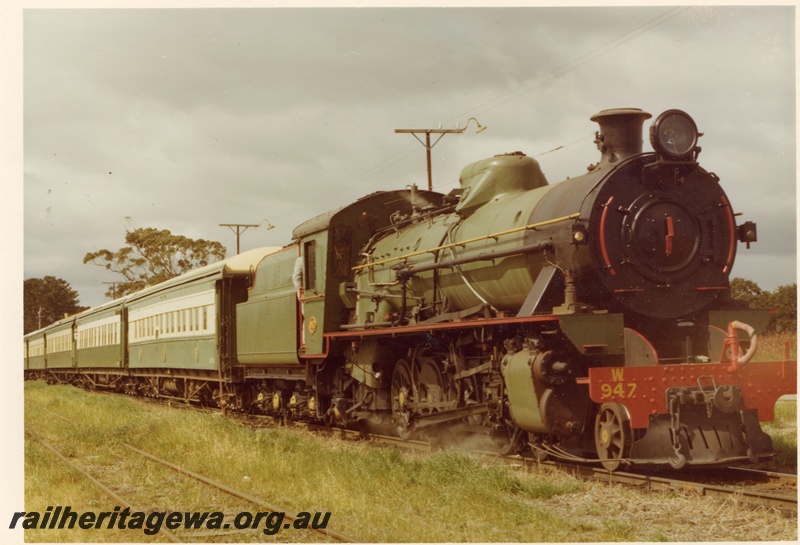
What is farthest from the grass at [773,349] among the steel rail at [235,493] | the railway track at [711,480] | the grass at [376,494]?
the steel rail at [235,493]

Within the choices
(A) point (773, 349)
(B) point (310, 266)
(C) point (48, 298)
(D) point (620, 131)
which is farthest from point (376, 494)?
(C) point (48, 298)

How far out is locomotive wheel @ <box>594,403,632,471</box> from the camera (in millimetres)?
8055

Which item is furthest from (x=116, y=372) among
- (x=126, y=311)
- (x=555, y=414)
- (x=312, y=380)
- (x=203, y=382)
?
(x=555, y=414)

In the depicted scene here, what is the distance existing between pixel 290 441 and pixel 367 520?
521 cm

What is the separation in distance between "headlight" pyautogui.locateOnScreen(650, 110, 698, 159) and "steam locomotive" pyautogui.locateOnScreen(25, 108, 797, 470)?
0.02 metres

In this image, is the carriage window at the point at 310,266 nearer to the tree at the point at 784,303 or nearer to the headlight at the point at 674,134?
the headlight at the point at 674,134

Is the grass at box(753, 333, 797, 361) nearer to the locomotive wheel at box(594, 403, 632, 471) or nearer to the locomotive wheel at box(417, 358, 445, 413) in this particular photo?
the locomotive wheel at box(594, 403, 632, 471)

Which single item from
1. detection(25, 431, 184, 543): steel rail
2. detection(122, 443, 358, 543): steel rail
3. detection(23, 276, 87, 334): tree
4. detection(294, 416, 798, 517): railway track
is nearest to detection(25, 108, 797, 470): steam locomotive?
detection(294, 416, 798, 517): railway track

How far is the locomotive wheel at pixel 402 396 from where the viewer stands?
11906 millimetres

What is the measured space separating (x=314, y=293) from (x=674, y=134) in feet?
22.8

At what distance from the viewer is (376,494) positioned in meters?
8.18

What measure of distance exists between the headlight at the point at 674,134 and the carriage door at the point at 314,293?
251 inches

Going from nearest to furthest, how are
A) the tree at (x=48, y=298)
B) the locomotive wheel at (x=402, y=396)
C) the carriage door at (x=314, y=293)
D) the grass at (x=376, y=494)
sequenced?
1. the grass at (x=376, y=494)
2. the locomotive wheel at (x=402, y=396)
3. the carriage door at (x=314, y=293)
4. the tree at (x=48, y=298)

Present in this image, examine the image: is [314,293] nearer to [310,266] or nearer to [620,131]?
[310,266]
